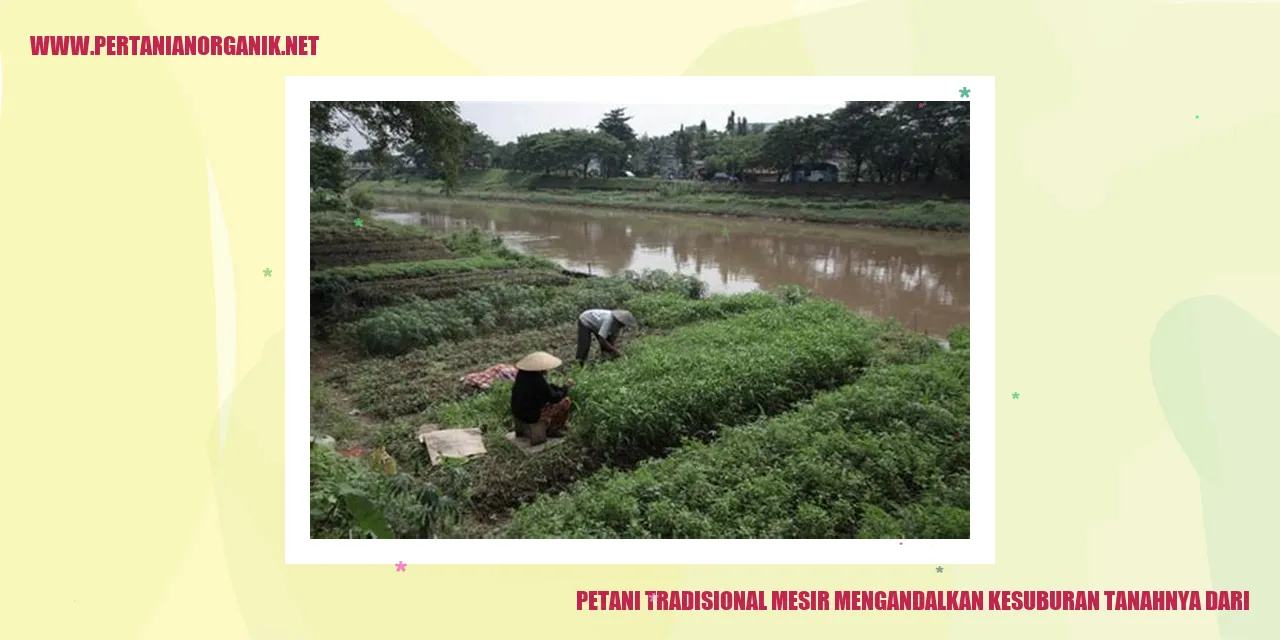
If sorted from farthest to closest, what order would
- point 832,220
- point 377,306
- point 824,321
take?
1. point 832,220
2. point 377,306
3. point 824,321

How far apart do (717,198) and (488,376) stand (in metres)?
14.3

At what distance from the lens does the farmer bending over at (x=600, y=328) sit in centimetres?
735

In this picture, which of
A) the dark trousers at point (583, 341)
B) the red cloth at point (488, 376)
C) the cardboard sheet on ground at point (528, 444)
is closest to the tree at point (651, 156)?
the dark trousers at point (583, 341)

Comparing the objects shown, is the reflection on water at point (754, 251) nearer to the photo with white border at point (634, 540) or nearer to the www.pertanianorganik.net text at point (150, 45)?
the photo with white border at point (634, 540)

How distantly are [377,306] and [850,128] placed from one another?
9.00 metres

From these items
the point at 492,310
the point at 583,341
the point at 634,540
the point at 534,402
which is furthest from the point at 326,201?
the point at 634,540

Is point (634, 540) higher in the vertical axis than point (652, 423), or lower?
lower

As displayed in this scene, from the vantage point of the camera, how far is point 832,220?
761 inches

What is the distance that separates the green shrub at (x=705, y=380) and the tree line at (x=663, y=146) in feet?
7.70

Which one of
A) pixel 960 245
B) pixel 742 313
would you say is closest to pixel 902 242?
pixel 960 245

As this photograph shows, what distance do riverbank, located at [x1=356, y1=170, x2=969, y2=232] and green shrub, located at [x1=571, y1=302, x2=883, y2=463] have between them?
9824 mm

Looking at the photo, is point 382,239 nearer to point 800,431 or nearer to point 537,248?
point 537,248

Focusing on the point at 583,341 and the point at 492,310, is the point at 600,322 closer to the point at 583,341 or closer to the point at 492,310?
the point at 583,341

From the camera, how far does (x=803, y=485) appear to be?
14.9 feet
